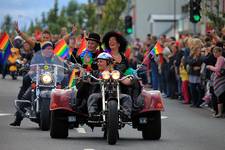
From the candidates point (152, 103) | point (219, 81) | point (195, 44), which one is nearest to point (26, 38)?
point (152, 103)

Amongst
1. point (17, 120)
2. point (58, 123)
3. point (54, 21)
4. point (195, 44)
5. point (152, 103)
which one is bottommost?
point (17, 120)

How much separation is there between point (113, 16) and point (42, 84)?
64390 millimetres

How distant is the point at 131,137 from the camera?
17281mm

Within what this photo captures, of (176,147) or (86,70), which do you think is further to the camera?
(86,70)

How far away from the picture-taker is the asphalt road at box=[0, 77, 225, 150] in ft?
49.9

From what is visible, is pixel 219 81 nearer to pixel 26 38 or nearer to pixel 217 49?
pixel 217 49

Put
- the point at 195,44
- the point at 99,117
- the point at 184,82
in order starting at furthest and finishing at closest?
1. the point at 184,82
2. the point at 195,44
3. the point at 99,117

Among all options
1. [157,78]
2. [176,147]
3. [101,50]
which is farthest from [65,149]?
[157,78]

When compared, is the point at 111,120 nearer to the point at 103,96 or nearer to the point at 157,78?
the point at 103,96

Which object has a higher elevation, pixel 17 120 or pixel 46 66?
pixel 46 66

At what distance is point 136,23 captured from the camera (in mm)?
92500

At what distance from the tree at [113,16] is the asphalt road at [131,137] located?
5770cm

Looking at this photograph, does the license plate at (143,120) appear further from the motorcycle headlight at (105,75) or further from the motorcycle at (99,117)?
the motorcycle headlight at (105,75)

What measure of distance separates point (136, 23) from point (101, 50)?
7531cm
